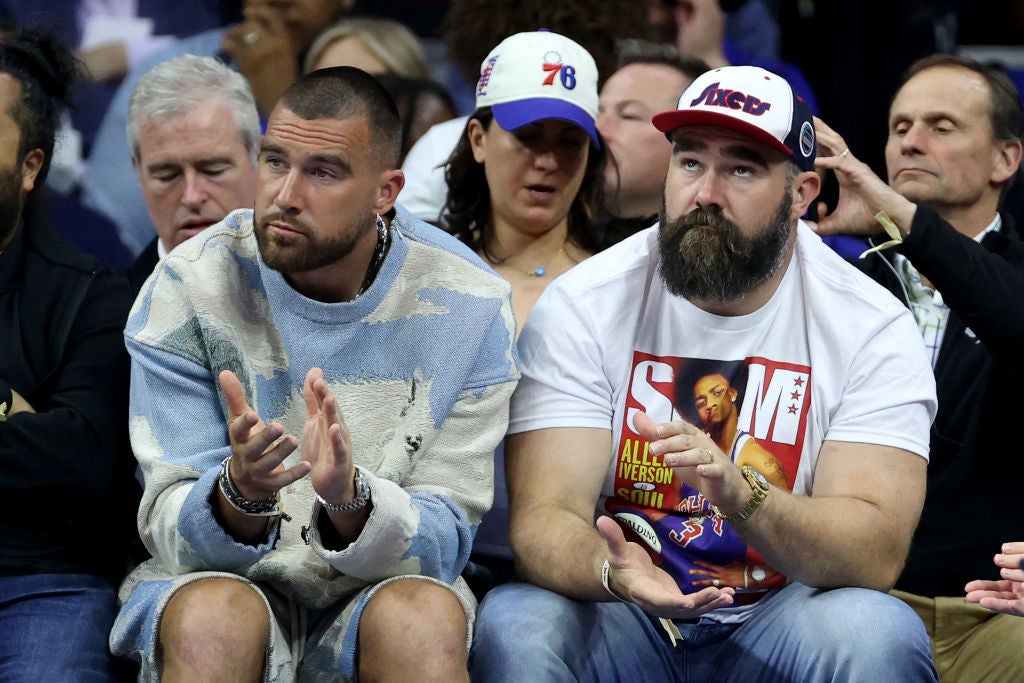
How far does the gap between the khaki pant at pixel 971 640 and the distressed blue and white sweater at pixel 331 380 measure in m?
1.17

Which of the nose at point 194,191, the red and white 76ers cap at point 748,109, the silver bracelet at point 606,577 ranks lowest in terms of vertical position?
the silver bracelet at point 606,577

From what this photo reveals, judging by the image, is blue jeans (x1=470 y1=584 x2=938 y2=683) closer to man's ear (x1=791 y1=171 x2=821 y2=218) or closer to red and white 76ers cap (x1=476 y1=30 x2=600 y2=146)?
man's ear (x1=791 y1=171 x2=821 y2=218)

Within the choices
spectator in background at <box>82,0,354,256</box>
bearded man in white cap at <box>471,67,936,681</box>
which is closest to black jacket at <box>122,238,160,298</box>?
spectator in background at <box>82,0,354,256</box>

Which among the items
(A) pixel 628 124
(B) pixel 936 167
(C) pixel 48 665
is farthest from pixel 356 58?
(C) pixel 48 665

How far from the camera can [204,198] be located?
3.61m

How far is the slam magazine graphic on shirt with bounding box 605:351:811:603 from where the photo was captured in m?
2.91

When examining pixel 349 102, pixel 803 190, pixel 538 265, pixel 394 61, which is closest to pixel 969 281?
pixel 803 190

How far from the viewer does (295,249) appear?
2.77m

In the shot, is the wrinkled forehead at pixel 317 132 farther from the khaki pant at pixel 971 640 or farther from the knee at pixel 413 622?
the khaki pant at pixel 971 640

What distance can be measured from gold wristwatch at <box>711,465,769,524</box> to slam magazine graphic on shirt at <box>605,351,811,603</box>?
0.78 ft

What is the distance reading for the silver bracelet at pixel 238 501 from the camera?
2518 mm

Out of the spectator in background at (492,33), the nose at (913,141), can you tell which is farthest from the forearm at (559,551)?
the nose at (913,141)

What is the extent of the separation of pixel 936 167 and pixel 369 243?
5.26 feet

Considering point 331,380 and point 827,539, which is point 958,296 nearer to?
point 827,539
